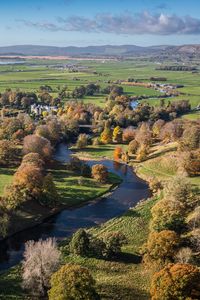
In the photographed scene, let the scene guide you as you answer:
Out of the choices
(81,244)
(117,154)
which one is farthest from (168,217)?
(117,154)

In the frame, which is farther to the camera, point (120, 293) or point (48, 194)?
point (48, 194)

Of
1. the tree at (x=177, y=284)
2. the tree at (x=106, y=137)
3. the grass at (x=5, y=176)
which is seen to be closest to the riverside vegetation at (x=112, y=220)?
the tree at (x=177, y=284)

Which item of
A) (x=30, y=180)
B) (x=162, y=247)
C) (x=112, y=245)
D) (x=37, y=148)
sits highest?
(x=37, y=148)

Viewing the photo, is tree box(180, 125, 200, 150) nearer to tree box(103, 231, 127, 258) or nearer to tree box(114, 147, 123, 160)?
tree box(114, 147, 123, 160)

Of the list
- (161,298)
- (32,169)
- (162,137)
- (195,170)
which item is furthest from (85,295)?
(162,137)

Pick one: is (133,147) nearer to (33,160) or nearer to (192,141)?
(192,141)

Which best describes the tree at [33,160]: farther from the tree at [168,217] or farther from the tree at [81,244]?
the tree at [81,244]

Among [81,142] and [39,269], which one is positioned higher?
[81,142]
